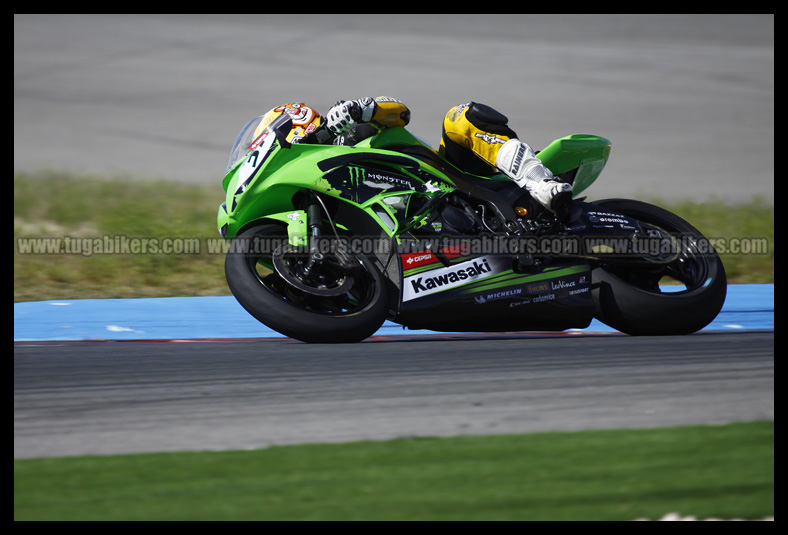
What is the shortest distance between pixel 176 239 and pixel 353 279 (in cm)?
492

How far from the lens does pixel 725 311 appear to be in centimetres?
679

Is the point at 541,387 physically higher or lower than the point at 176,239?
higher

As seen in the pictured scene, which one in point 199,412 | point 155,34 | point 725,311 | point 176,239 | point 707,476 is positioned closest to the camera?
point 707,476

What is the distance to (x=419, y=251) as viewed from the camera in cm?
502

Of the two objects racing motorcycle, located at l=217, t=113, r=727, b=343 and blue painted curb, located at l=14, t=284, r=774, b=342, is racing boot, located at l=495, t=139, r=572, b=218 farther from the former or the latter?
blue painted curb, located at l=14, t=284, r=774, b=342

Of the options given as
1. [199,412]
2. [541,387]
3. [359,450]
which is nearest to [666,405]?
[541,387]

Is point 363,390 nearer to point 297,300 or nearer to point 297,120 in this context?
point 297,300

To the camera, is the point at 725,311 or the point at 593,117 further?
the point at 593,117

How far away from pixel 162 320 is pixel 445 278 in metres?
2.28

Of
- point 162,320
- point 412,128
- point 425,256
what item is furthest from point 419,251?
point 412,128

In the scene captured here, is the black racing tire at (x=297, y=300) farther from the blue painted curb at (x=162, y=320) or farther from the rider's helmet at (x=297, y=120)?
the blue painted curb at (x=162, y=320)

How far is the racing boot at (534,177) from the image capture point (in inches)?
201
